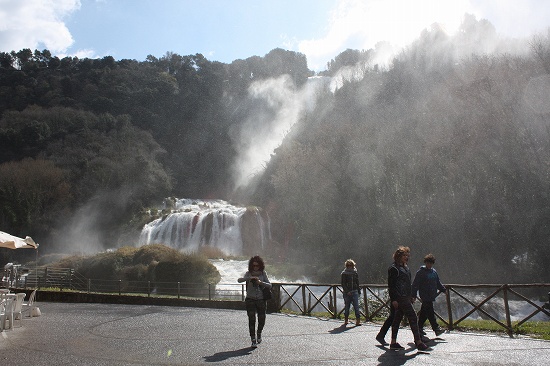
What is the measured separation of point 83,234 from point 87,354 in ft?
207

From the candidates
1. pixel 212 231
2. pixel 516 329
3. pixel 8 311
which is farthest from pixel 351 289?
pixel 212 231

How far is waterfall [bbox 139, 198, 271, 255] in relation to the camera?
51438 mm

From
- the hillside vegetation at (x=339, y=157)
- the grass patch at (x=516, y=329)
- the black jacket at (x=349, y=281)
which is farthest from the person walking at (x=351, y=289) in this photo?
the hillside vegetation at (x=339, y=157)

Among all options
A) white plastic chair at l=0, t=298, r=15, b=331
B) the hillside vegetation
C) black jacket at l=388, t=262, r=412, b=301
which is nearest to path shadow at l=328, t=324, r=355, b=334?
black jacket at l=388, t=262, r=412, b=301

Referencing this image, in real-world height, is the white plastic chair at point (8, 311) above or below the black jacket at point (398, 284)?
below

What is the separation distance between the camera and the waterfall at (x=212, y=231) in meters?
51.4

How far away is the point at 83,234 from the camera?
66438 mm

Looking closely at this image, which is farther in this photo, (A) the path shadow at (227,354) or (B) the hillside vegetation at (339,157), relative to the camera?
(B) the hillside vegetation at (339,157)

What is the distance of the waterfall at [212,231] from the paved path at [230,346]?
3837 centimetres

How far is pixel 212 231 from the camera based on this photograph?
5222 centimetres

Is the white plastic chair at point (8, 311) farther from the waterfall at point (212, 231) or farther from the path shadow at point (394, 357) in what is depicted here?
the waterfall at point (212, 231)

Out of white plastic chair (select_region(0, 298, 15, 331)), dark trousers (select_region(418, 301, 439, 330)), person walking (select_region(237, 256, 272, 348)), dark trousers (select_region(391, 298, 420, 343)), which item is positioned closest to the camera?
dark trousers (select_region(391, 298, 420, 343))

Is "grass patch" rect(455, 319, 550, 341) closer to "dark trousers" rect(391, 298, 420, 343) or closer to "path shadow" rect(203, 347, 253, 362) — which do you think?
"dark trousers" rect(391, 298, 420, 343)

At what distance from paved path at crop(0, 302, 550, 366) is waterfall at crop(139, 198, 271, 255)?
126ft
